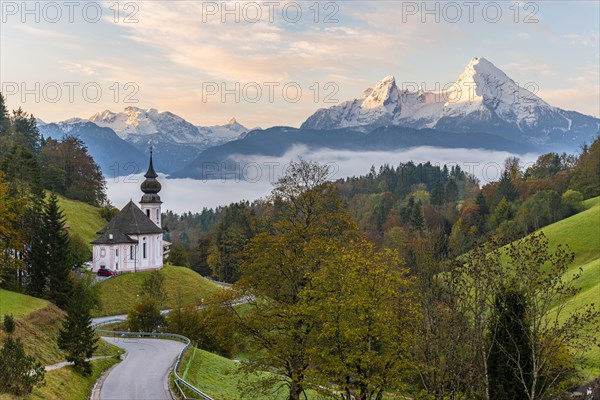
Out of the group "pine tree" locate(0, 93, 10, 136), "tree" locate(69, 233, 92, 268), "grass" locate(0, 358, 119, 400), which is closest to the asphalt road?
"grass" locate(0, 358, 119, 400)

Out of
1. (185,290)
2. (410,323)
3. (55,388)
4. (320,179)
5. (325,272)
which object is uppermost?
→ (320,179)

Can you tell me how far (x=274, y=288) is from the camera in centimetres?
3012

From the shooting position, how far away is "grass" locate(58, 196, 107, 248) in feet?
344

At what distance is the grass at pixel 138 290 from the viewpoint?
257ft

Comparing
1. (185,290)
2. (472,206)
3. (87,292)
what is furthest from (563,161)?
(87,292)

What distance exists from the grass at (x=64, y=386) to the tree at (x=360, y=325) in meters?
13.3

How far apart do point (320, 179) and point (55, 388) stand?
17.7 meters

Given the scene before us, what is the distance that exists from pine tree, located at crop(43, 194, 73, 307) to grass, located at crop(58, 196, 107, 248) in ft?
135

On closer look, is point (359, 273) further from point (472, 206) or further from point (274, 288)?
point (472, 206)

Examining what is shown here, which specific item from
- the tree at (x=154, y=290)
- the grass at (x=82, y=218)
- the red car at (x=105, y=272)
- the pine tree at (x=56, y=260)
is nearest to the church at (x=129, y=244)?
the red car at (x=105, y=272)

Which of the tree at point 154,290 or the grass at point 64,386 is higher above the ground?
the grass at point 64,386

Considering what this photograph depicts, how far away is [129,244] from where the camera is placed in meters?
91.6

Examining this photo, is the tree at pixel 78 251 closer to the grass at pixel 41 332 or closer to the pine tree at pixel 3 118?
the grass at pixel 41 332

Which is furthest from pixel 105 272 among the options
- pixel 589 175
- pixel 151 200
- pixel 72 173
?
pixel 589 175
